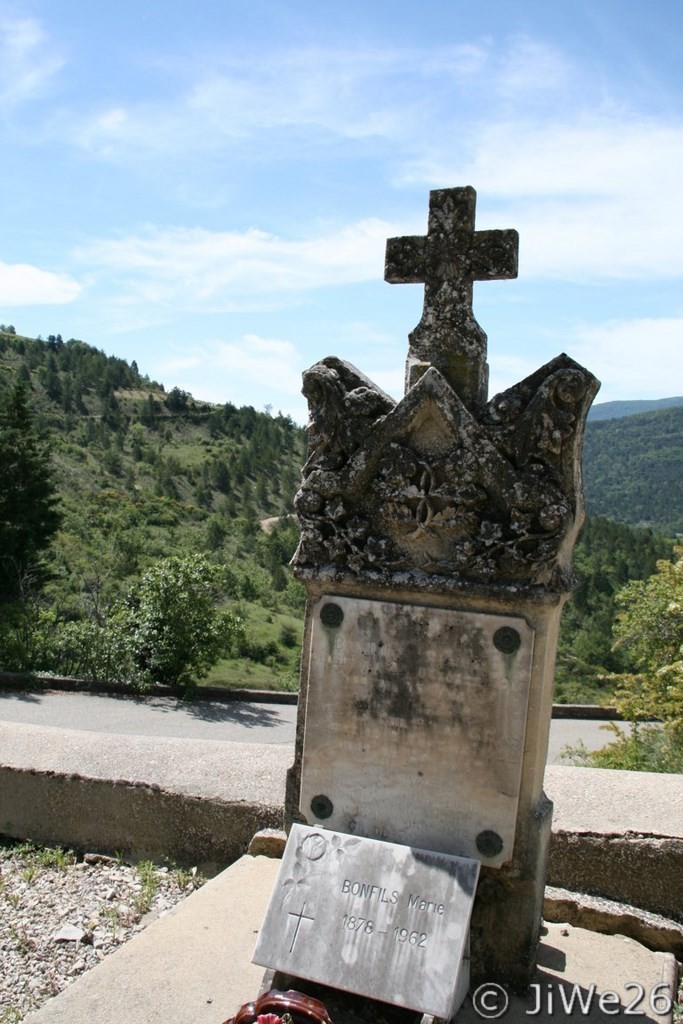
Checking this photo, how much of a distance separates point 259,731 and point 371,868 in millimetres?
10755

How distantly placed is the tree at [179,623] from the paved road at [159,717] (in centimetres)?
65

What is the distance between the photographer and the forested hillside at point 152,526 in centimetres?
1822

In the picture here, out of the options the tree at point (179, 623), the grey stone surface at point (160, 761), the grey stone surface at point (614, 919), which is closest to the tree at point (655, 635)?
the tree at point (179, 623)

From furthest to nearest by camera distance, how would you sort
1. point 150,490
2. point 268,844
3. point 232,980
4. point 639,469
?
point 639,469, point 150,490, point 268,844, point 232,980

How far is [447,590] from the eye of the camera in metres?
3.44

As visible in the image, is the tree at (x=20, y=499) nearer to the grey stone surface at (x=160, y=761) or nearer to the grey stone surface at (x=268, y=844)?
the grey stone surface at (x=160, y=761)

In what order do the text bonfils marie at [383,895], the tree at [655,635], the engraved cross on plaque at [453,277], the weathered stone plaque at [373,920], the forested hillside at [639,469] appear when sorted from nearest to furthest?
the weathered stone plaque at [373,920] < the text bonfils marie at [383,895] < the engraved cross on plaque at [453,277] < the tree at [655,635] < the forested hillside at [639,469]

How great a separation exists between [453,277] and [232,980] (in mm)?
2922

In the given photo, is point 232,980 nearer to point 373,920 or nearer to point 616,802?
point 373,920

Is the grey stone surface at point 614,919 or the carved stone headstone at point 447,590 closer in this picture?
the carved stone headstone at point 447,590

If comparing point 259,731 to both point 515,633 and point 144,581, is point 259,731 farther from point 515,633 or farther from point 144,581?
point 515,633

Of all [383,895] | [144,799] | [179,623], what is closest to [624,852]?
[383,895]

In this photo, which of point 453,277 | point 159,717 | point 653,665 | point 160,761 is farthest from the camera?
point 159,717

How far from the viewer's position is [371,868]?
3.27 metres
